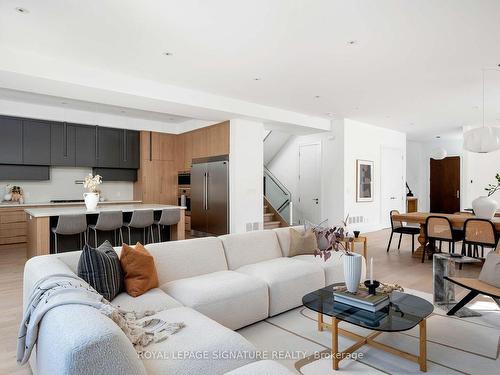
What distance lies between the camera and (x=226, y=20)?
3137 mm

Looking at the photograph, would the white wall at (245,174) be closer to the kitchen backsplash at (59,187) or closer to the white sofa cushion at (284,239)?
the white sofa cushion at (284,239)

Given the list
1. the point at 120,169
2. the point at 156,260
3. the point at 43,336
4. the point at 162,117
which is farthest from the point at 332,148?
the point at 43,336

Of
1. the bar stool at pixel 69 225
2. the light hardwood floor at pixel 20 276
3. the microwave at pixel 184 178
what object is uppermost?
the microwave at pixel 184 178

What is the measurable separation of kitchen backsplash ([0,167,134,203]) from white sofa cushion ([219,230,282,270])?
5.72 meters

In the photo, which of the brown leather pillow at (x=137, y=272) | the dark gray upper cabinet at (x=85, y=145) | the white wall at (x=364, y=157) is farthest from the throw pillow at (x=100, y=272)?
the white wall at (x=364, y=157)

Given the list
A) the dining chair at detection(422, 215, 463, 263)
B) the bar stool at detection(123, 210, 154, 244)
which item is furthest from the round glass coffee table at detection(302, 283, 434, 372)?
the bar stool at detection(123, 210, 154, 244)

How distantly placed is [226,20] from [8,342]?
341 cm

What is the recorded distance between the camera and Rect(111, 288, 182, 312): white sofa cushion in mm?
2248

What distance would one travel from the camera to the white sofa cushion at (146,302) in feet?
7.38

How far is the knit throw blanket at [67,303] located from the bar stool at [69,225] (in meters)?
2.89

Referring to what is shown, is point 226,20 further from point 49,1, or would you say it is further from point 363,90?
point 363,90

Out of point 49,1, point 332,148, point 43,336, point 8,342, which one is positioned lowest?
→ point 8,342

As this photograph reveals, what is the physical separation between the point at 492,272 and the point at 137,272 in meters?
3.16

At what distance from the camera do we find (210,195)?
7.12 m
